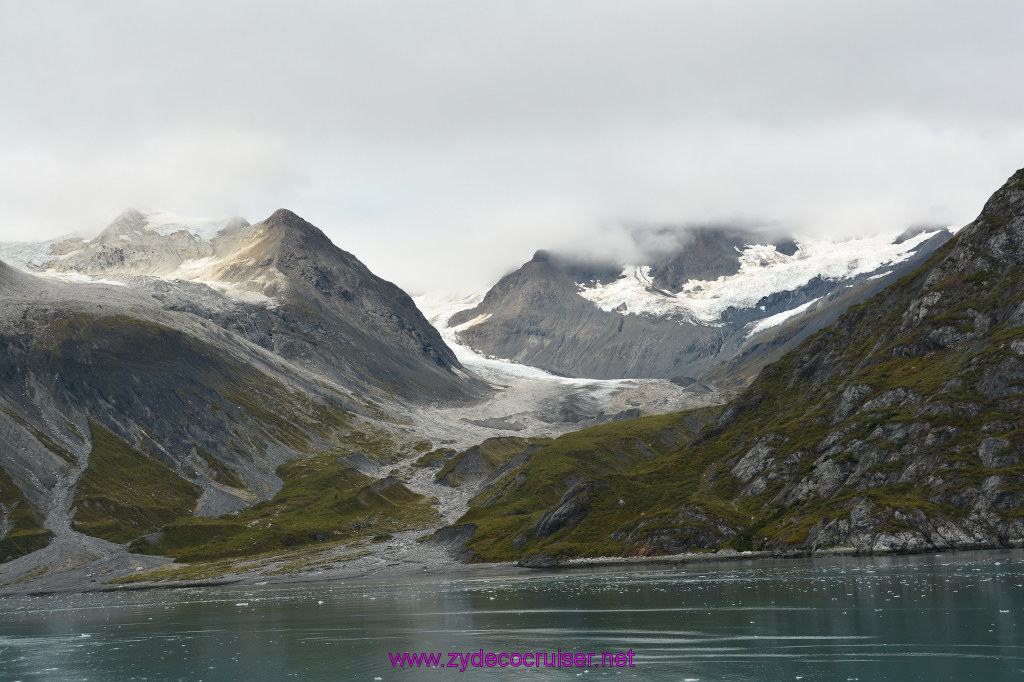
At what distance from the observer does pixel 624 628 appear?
8388cm

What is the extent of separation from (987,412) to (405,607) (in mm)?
105078

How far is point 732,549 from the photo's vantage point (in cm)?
16062

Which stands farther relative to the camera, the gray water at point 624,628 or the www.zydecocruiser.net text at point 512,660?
the www.zydecocruiser.net text at point 512,660

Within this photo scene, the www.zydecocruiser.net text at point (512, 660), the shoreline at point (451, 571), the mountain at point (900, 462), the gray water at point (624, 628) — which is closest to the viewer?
the gray water at point (624, 628)

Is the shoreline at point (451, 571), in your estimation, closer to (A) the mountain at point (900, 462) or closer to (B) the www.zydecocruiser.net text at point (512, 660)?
(A) the mountain at point (900, 462)

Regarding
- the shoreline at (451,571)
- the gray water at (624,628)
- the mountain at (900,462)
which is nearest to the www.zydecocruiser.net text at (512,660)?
the gray water at (624,628)

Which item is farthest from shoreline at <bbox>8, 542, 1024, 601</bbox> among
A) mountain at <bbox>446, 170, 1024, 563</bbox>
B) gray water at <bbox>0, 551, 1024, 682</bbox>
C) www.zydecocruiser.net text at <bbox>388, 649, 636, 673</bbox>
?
www.zydecocruiser.net text at <bbox>388, 649, 636, 673</bbox>

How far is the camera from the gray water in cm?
6347

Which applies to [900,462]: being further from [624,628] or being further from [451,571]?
[451,571]

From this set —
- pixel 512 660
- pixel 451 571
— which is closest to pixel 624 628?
pixel 512 660

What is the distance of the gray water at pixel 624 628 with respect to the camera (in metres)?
63.5

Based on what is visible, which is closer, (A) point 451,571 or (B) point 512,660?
(B) point 512,660

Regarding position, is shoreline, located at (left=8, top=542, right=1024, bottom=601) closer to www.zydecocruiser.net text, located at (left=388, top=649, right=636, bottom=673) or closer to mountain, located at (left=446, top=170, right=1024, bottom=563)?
mountain, located at (left=446, top=170, right=1024, bottom=563)

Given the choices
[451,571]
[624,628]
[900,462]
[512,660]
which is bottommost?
[451,571]
